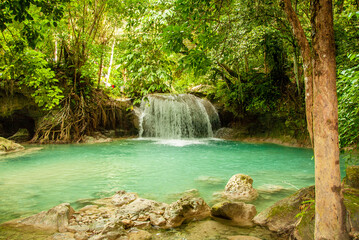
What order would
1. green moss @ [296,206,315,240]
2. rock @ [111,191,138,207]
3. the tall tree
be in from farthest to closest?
rock @ [111,191,138,207] → green moss @ [296,206,315,240] → the tall tree

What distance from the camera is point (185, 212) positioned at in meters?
3.77

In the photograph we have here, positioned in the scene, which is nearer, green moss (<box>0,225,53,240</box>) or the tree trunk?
the tree trunk

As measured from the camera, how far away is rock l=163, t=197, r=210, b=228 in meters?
3.64

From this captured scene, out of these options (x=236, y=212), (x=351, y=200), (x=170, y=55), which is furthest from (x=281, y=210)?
(x=170, y=55)

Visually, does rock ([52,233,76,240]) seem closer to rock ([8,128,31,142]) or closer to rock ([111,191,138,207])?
rock ([111,191,138,207])

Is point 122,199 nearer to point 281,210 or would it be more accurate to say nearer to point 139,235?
point 139,235

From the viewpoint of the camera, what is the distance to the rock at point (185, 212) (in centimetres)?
364

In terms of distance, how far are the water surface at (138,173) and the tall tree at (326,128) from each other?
235 cm

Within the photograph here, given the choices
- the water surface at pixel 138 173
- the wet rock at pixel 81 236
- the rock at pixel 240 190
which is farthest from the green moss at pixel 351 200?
the wet rock at pixel 81 236

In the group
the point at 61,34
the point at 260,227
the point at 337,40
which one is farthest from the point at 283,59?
the point at 61,34

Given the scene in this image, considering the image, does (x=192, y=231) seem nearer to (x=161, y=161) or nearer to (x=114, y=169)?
(x=114, y=169)

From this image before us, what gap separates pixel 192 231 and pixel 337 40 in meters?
8.19

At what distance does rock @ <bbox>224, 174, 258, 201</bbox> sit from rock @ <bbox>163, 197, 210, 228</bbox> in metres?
1.09

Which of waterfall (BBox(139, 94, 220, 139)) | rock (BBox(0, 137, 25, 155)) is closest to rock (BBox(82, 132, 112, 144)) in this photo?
waterfall (BBox(139, 94, 220, 139))
